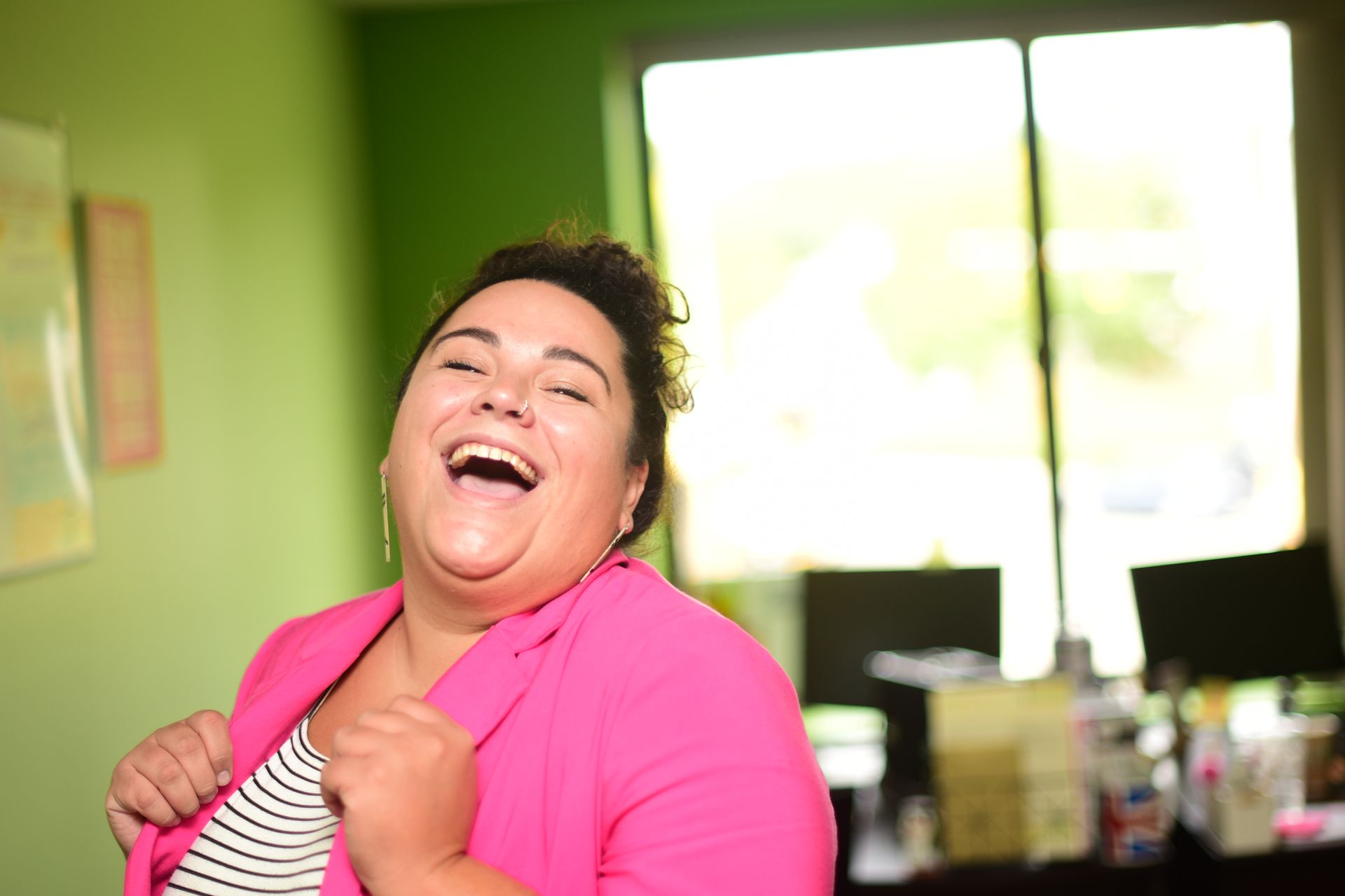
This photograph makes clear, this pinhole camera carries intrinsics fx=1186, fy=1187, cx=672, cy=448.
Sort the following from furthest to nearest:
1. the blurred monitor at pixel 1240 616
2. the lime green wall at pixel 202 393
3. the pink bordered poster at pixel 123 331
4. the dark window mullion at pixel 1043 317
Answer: the dark window mullion at pixel 1043 317
the blurred monitor at pixel 1240 616
the pink bordered poster at pixel 123 331
the lime green wall at pixel 202 393

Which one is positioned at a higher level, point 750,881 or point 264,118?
point 264,118

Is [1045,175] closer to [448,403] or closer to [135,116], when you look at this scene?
[135,116]

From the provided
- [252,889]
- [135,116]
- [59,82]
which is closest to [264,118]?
[135,116]

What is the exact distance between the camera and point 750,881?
870mm

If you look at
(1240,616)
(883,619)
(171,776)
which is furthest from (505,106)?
(171,776)

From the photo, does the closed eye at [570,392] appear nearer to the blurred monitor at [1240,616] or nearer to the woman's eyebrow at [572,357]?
the woman's eyebrow at [572,357]

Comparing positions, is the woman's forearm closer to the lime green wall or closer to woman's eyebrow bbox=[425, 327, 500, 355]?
woman's eyebrow bbox=[425, 327, 500, 355]

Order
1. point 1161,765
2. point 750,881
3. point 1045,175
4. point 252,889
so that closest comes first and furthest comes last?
1. point 750,881
2. point 252,889
3. point 1161,765
4. point 1045,175

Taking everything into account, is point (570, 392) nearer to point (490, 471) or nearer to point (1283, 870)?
point (490, 471)

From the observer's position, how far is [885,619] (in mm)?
3180

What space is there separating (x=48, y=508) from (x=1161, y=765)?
2.49 meters

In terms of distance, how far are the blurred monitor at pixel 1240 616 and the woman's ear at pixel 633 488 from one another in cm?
227

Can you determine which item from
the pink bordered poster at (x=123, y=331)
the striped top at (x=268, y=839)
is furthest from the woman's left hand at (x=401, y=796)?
the pink bordered poster at (x=123, y=331)

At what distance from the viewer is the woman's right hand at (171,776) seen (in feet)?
3.66
